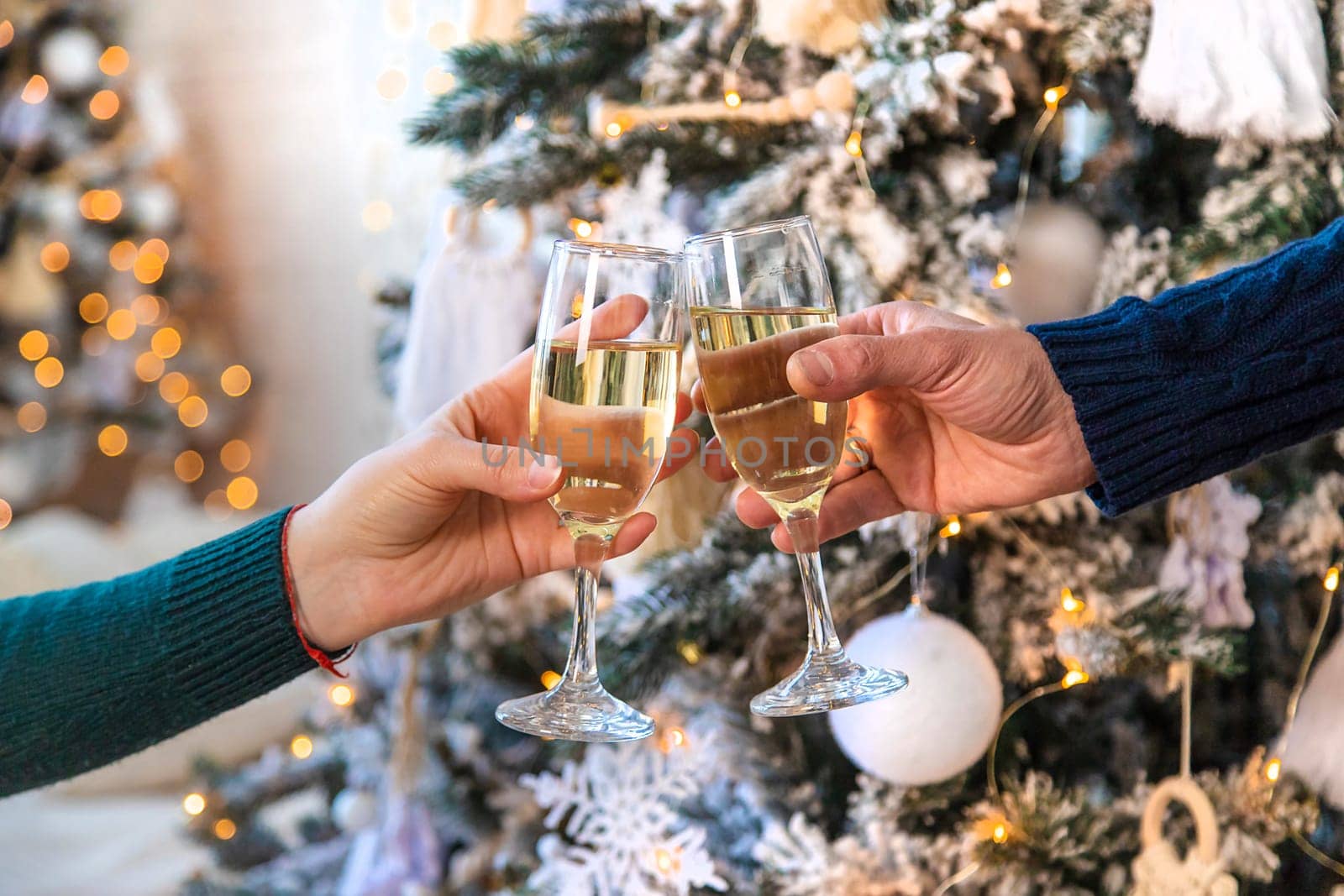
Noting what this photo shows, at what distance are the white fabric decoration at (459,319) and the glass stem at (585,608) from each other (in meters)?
0.68

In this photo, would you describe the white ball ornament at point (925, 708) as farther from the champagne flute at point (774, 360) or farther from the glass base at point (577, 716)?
the glass base at point (577, 716)

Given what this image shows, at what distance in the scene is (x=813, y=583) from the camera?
2.84ft

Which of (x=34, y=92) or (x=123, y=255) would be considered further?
(x=123, y=255)

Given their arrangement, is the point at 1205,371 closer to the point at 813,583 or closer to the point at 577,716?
the point at 813,583

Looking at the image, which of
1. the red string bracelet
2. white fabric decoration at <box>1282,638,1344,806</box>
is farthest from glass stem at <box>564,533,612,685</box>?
white fabric decoration at <box>1282,638,1344,806</box>

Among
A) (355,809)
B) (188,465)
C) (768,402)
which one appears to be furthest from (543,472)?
(188,465)

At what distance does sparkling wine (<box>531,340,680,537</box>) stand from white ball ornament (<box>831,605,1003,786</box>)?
0.37m

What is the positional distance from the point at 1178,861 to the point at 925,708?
0.34 m

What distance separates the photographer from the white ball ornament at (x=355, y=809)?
167 cm

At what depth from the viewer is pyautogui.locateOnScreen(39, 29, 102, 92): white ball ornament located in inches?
104

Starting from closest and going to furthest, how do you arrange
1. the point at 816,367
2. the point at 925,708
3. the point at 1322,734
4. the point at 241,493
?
the point at 816,367, the point at 925,708, the point at 1322,734, the point at 241,493

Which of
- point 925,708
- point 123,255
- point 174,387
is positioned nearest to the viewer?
point 925,708

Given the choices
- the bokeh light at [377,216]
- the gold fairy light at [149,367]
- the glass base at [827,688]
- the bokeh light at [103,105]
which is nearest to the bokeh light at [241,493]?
the gold fairy light at [149,367]

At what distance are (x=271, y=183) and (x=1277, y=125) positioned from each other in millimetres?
2436
